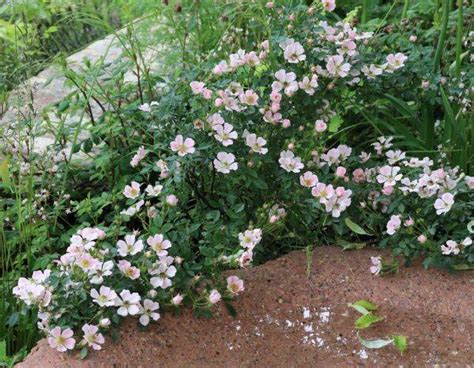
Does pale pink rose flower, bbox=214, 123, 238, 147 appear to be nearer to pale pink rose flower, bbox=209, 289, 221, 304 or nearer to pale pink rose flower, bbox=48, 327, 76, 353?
pale pink rose flower, bbox=209, 289, 221, 304

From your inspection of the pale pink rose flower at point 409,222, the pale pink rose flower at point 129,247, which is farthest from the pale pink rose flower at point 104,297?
the pale pink rose flower at point 409,222

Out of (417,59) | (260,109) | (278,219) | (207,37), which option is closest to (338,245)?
(278,219)

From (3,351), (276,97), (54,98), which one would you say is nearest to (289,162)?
(276,97)

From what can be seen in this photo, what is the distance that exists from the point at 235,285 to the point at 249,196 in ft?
1.30

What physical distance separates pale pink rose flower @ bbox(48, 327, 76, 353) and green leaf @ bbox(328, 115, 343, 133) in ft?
4.09

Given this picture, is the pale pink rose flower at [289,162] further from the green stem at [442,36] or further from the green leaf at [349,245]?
the green stem at [442,36]

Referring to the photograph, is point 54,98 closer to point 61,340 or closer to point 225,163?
point 225,163

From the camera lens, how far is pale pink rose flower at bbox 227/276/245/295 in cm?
196

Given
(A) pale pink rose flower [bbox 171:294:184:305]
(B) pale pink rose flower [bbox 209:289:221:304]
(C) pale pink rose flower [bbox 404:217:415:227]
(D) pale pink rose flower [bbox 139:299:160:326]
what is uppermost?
(A) pale pink rose flower [bbox 171:294:184:305]

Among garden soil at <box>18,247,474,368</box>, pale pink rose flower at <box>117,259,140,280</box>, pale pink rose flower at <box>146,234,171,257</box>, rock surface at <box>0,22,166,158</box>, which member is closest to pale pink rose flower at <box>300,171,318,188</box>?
garden soil at <box>18,247,474,368</box>

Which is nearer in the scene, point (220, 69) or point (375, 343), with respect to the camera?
point (375, 343)

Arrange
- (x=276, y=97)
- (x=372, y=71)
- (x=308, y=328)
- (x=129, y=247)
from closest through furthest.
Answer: (x=129, y=247)
(x=308, y=328)
(x=276, y=97)
(x=372, y=71)

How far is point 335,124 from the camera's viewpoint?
2.68 meters

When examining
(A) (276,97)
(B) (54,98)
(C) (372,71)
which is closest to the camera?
(A) (276,97)
